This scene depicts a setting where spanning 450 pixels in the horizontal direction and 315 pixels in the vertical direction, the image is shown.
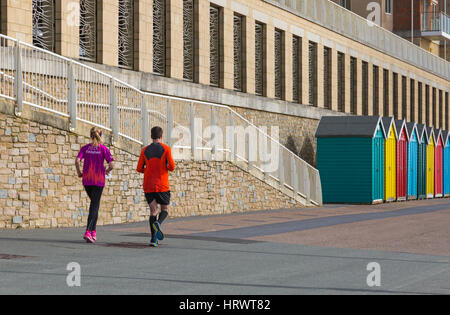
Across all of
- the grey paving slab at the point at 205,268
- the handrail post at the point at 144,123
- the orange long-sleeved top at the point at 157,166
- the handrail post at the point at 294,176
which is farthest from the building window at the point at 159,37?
the orange long-sleeved top at the point at 157,166

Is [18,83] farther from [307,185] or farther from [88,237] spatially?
[307,185]

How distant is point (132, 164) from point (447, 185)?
26.5 meters

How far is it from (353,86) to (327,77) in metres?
3.51

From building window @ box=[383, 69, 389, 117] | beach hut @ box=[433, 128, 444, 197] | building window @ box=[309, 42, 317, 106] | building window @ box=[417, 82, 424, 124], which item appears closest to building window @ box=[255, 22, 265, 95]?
building window @ box=[309, 42, 317, 106]

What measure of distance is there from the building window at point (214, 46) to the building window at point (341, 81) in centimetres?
1151

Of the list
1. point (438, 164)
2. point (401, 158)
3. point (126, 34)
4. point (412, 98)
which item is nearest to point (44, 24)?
point (126, 34)

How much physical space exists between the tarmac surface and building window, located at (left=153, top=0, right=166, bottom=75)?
8.53m

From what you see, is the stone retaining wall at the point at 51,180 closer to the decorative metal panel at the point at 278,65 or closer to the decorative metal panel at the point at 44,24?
the decorative metal panel at the point at 44,24

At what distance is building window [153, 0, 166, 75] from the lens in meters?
25.0

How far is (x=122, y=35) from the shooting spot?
23.5 metres

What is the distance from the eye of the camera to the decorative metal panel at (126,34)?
76.7 feet

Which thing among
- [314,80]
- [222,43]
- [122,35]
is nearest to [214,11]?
[222,43]

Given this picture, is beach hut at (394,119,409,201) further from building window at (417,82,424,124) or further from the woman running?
the woman running

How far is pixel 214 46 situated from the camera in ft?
93.4
